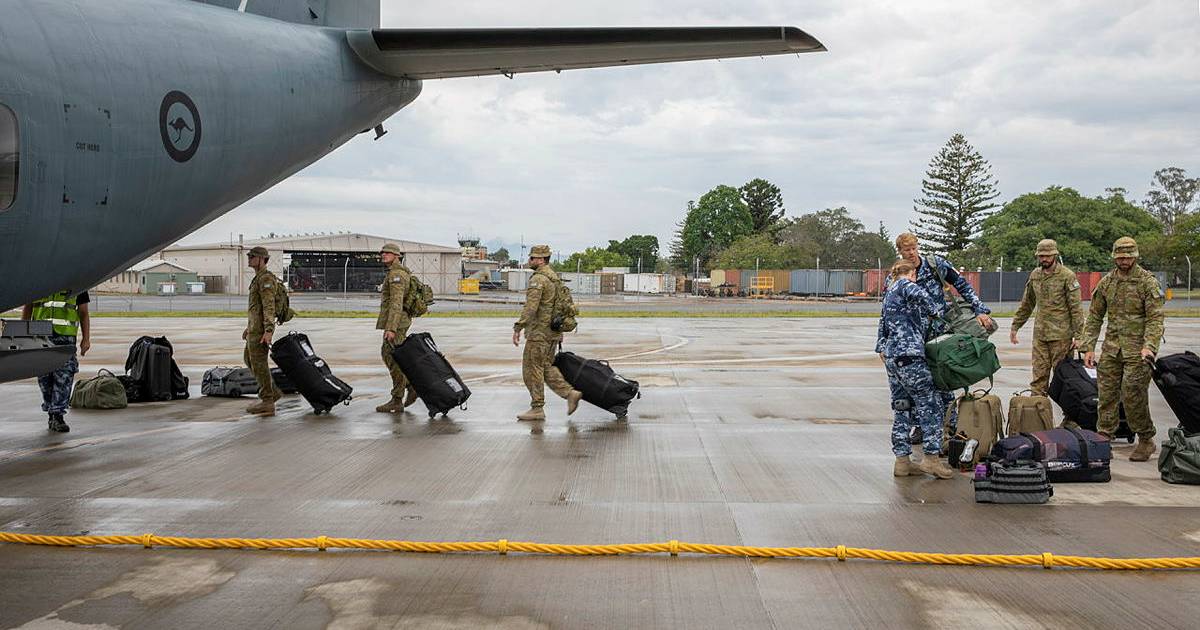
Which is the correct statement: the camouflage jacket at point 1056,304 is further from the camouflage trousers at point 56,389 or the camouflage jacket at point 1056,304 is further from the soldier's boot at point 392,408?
the camouflage trousers at point 56,389

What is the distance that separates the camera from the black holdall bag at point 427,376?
9.81 meters

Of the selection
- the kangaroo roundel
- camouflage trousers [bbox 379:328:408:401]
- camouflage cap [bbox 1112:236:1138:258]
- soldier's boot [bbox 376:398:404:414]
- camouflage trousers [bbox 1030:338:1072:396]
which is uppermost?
the kangaroo roundel

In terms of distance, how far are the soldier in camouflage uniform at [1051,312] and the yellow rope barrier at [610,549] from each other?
13.5 ft

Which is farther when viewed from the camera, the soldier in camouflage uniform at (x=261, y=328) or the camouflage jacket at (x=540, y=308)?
the soldier in camouflage uniform at (x=261, y=328)

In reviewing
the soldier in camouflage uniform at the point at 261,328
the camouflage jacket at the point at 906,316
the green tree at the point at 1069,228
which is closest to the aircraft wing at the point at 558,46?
the camouflage jacket at the point at 906,316

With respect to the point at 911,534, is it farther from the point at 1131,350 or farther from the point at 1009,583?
the point at 1131,350

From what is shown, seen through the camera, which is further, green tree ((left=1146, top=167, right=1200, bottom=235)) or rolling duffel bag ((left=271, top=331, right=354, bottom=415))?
green tree ((left=1146, top=167, right=1200, bottom=235))

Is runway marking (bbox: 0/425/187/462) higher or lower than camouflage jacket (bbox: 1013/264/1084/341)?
lower

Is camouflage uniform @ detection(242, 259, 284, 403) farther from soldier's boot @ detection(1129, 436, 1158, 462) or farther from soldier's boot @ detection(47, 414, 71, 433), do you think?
soldier's boot @ detection(1129, 436, 1158, 462)

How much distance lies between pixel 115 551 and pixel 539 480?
3040mm

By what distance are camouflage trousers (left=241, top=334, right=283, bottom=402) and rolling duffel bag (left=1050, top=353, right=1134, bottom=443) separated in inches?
347

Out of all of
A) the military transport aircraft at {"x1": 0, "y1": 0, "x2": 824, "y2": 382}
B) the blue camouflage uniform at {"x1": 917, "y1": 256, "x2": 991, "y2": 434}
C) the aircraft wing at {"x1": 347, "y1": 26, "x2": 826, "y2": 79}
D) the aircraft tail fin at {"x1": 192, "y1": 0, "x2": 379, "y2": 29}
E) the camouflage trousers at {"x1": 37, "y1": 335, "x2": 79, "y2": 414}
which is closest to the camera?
the military transport aircraft at {"x1": 0, "y1": 0, "x2": 824, "y2": 382}

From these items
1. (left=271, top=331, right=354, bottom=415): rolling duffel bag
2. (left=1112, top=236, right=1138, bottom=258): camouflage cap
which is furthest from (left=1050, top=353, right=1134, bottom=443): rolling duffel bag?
(left=271, top=331, right=354, bottom=415): rolling duffel bag

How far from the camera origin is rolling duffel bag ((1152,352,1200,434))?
748 cm
